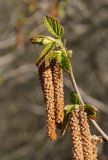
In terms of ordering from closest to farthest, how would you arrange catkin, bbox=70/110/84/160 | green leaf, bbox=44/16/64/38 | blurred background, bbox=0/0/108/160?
catkin, bbox=70/110/84/160, green leaf, bbox=44/16/64/38, blurred background, bbox=0/0/108/160

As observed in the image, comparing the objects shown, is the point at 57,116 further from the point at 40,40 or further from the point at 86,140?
the point at 40,40

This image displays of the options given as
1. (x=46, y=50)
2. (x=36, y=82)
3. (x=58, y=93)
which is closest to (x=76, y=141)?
(x=58, y=93)

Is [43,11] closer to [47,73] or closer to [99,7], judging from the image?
[99,7]

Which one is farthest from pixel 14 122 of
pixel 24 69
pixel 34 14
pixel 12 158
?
pixel 34 14

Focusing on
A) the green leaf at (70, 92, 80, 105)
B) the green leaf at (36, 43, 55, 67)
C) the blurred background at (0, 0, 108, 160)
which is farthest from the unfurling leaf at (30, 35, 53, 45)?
the blurred background at (0, 0, 108, 160)

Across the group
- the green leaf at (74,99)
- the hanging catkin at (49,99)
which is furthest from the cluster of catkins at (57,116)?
the green leaf at (74,99)

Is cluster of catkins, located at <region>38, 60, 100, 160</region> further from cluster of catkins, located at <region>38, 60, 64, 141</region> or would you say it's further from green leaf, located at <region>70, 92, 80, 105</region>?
green leaf, located at <region>70, 92, 80, 105</region>

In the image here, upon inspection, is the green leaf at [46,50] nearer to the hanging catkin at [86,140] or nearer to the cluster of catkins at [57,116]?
the cluster of catkins at [57,116]
